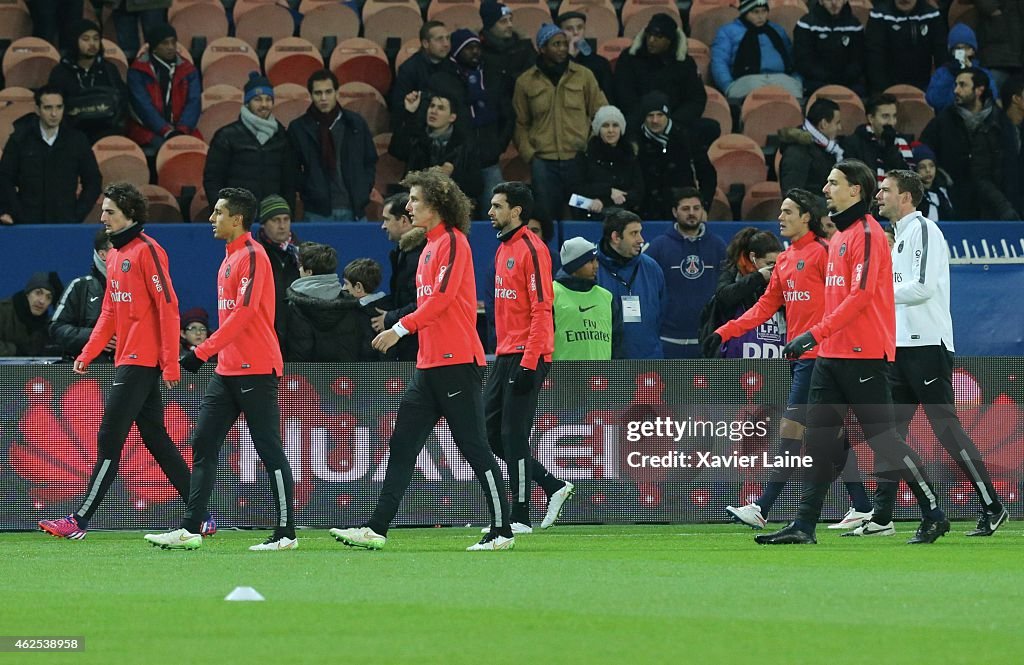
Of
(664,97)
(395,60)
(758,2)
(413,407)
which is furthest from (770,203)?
(413,407)

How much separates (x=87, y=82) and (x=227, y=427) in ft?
23.5

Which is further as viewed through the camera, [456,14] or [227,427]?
[456,14]

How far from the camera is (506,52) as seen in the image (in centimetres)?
1770

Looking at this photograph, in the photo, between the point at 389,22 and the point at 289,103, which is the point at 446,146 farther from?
the point at 389,22

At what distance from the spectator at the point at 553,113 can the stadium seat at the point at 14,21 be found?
5.41 meters

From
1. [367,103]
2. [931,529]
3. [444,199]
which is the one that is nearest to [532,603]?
[444,199]

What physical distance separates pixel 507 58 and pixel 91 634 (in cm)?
1173

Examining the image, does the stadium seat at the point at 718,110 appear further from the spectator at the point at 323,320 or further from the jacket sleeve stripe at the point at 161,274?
the jacket sleeve stripe at the point at 161,274

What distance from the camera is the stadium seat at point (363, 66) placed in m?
18.2

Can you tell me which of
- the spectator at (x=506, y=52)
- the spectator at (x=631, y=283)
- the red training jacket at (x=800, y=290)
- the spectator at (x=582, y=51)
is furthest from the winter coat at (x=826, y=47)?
the red training jacket at (x=800, y=290)

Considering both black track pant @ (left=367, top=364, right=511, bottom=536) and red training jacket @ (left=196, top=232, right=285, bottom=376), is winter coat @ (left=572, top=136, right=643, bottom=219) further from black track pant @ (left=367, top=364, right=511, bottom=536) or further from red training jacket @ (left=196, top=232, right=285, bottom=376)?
black track pant @ (left=367, top=364, right=511, bottom=536)

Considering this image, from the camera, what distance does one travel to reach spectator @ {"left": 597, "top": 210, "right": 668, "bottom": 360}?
13898 millimetres

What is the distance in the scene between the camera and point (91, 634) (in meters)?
6.73

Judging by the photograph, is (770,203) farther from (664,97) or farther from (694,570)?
(694,570)
